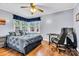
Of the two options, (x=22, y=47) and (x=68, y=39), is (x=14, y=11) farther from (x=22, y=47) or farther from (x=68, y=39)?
(x=68, y=39)

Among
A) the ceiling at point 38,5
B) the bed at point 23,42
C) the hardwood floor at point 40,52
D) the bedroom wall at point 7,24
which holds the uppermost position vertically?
the ceiling at point 38,5

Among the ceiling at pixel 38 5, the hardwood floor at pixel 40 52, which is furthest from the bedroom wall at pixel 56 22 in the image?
the hardwood floor at pixel 40 52

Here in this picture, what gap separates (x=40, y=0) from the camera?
1514 mm

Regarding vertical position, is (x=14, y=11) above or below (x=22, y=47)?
above

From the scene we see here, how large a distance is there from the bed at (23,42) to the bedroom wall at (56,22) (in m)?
0.18

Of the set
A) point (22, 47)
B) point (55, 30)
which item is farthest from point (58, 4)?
point (22, 47)

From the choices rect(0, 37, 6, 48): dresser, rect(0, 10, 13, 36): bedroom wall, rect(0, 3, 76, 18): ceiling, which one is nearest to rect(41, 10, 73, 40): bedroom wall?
rect(0, 3, 76, 18): ceiling

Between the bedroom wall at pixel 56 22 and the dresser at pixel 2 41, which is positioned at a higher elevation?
the bedroom wall at pixel 56 22

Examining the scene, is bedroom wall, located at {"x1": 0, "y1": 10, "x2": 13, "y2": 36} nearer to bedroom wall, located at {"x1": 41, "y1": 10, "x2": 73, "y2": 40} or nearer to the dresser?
the dresser

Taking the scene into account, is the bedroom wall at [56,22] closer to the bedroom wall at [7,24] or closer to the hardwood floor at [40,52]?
the hardwood floor at [40,52]

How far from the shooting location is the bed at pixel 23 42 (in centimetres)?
153

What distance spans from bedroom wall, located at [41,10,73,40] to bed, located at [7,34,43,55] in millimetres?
175

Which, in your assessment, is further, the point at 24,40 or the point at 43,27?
the point at 43,27

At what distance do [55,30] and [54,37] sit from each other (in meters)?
0.13
